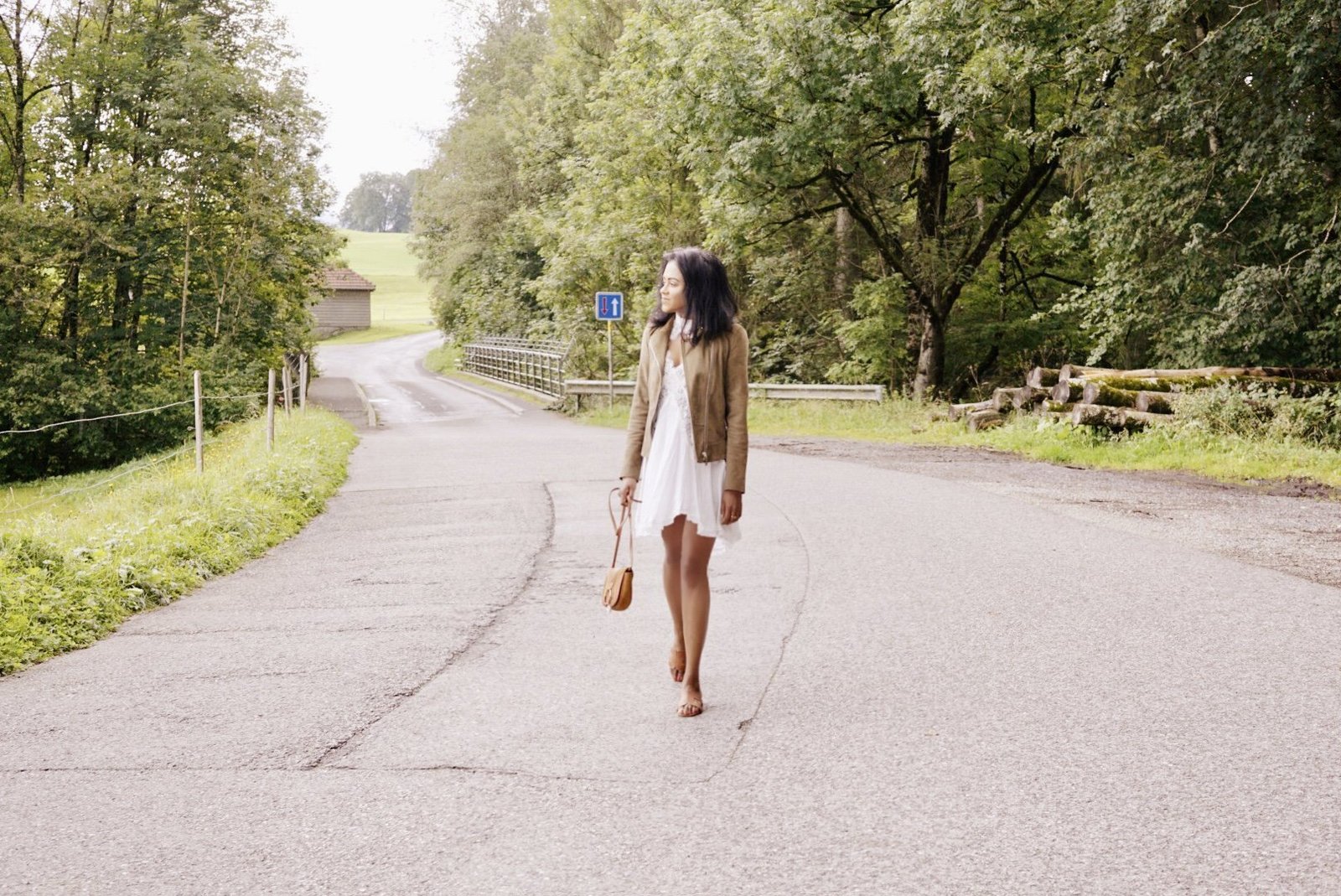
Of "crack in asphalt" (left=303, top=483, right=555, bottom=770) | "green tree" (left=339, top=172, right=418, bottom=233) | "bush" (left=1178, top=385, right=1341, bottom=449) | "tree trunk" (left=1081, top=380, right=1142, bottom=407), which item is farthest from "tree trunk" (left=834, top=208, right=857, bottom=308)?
"green tree" (left=339, top=172, right=418, bottom=233)

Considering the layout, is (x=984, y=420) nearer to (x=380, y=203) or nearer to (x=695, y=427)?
(x=695, y=427)

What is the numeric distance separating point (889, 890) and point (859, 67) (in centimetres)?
2002

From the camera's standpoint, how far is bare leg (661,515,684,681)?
517cm

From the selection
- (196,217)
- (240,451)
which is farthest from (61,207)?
(240,451)

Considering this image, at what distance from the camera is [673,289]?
5.09 meters

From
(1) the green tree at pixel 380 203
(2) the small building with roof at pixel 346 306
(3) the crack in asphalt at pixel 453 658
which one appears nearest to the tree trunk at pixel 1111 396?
(3) the crack in asphalt at pixel 453 658

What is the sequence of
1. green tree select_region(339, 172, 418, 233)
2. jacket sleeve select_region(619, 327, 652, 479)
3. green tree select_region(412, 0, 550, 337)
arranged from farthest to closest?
green tree select_region(339, 172, 418, 233), green tree select_region(412, 0, 550, 337), jacket sleeve select_region(619, 327, 652, 479)

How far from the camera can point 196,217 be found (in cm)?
3200

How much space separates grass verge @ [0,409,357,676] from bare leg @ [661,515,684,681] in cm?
355

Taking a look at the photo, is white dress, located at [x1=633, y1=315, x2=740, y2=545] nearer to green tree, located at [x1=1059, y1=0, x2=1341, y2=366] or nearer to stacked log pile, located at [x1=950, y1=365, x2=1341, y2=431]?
green tree, located at [x1=1059, y1=0, x2=1341, y2=366]

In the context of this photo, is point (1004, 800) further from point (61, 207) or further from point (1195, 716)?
point (61, 207)

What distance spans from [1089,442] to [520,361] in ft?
91.6

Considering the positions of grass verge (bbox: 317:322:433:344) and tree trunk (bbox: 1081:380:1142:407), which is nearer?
tree trunk (bbox: 1081:380:1142:407)

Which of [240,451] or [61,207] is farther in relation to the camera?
[61,207]
